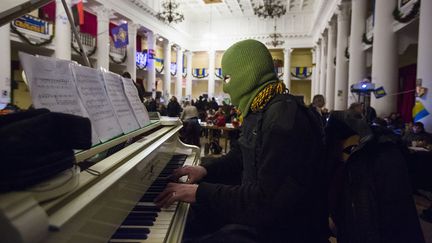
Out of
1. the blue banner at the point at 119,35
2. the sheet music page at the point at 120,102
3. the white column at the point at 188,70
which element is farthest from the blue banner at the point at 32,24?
the white column at the point at 188,70

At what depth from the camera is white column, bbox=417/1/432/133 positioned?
17.8 ft

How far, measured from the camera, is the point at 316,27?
2145 cm

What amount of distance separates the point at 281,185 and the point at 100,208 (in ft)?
2.26

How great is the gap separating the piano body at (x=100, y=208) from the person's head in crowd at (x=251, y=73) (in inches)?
24.0

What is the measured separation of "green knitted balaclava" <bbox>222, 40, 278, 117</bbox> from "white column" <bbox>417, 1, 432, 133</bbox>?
534 centimetres

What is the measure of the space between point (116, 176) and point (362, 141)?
1012 mm

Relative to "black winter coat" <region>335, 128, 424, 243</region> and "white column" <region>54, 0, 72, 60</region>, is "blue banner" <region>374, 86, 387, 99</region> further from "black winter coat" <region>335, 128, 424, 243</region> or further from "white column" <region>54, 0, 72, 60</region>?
"white column" <region>54, 0, 72, 60</region>

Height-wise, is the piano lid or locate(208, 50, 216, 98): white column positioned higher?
locate(208, 50, 216, 98): white column

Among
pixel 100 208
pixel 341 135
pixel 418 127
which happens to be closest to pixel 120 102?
pixel 100 208

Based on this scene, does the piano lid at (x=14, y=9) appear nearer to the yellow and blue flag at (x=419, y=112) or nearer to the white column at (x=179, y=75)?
the yellow and blue flag at (x=419, y=112)

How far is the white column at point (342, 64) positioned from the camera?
1258 cm

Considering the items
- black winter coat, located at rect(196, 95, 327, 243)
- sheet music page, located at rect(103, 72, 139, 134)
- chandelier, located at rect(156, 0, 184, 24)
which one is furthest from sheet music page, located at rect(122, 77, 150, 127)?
chandelier, located at rect(156, 0, 184, 24)

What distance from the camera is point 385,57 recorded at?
7840mm

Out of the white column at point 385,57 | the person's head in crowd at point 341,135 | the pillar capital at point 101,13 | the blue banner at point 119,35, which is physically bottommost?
the person's head in crowd at point 341,135
